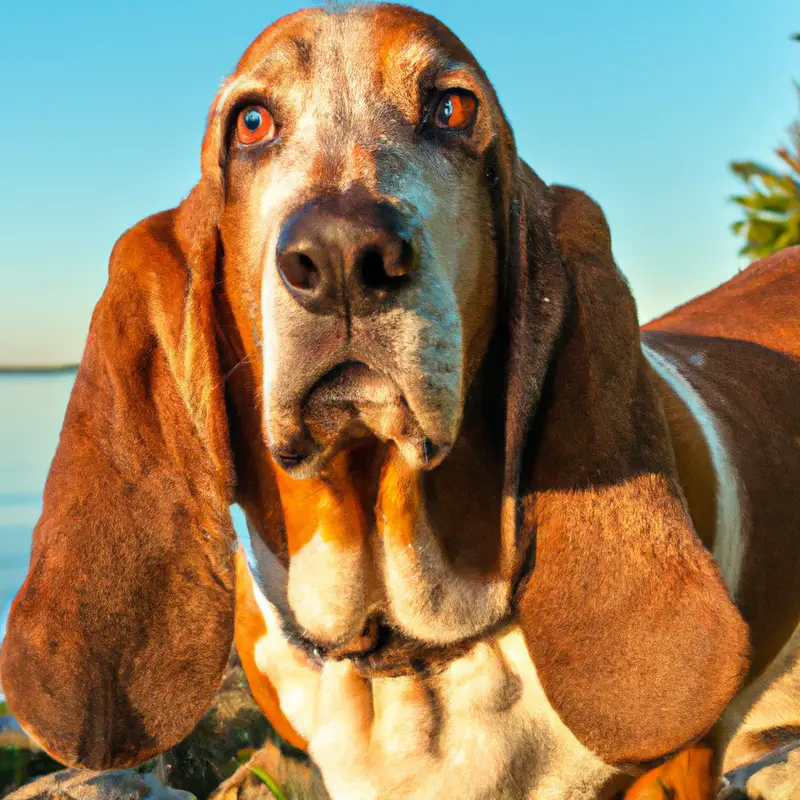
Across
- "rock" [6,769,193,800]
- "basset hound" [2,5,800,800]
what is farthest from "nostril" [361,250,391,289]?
"rock" [6,769,193,800]

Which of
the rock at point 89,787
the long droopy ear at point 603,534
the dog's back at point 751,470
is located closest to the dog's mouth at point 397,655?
the long droopy ear at point 603,534

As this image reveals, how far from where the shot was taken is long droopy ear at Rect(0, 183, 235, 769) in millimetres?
2539

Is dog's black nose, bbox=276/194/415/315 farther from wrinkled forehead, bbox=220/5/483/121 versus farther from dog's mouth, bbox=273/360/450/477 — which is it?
wrinkled forehead, bbox=220/5/483/121

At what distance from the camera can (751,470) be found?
10.6ft

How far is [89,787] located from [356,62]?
3.10 meters

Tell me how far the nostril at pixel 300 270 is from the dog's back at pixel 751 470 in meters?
1.40

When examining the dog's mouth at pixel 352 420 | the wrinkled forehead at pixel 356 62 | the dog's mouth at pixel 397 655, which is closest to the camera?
the dog's mouth at pixel 352 420

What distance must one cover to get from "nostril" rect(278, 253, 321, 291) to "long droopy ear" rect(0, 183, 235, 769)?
0.61 m

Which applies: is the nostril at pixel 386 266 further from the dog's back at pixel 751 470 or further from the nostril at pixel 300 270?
the dog's back at pixel 751 470

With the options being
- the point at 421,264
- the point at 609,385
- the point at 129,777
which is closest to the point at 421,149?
the point at 421,264

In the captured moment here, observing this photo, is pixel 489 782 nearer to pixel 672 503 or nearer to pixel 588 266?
pixel 672 503

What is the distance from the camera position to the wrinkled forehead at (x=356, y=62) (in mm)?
2383

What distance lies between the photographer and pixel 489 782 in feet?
9.16

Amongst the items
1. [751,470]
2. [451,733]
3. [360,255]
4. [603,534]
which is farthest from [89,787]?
[360,255]
